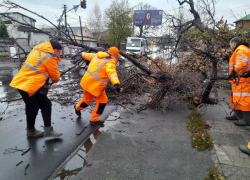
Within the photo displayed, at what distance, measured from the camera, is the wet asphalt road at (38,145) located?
226cm

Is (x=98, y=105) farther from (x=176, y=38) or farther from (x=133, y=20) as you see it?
(x=133, y=20)

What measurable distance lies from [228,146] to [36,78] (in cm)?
328

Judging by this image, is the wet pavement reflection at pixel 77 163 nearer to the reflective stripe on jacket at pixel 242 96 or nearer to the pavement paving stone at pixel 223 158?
the pavement paving stone at pixel 223 158

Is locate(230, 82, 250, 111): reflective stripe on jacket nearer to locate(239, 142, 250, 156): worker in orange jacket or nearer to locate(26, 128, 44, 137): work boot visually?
locate(239, 142, 250, 156): worker in orange jacket

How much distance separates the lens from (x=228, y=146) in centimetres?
284

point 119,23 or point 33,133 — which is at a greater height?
point 119,23

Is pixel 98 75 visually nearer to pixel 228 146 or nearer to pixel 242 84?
pixel 228 146

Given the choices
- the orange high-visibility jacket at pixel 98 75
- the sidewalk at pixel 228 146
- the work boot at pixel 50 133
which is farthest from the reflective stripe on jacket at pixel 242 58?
the work boot at pixel 50 133

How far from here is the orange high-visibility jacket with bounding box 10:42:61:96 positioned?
8.72ft

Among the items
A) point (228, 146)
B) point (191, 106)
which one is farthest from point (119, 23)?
point (228, 146)

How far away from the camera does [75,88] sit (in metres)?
6.55

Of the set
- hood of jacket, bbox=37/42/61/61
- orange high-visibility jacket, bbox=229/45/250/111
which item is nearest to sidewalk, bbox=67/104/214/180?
orange high-visibility jacket, bbox=229/45/250/111

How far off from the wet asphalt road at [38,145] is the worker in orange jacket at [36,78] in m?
0.24

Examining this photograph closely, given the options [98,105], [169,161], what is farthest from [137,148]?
[98,105]
